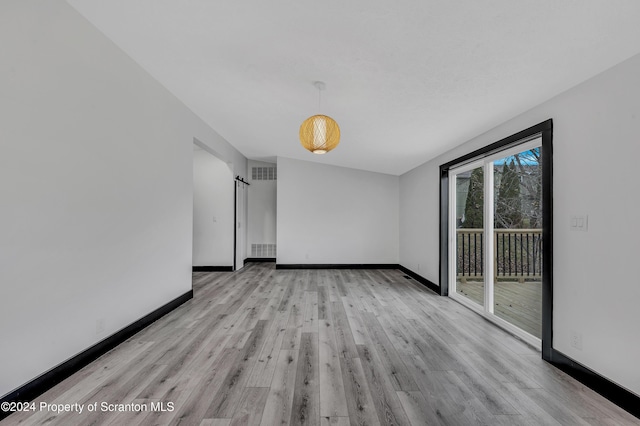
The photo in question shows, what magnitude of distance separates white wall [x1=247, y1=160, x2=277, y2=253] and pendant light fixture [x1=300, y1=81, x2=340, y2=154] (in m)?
4.39

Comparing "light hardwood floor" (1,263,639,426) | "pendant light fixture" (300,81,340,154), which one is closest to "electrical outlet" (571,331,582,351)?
"light hardwood floor" (1,263,639,426)

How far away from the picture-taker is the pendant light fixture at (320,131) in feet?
8.32

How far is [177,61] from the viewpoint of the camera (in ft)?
8.30

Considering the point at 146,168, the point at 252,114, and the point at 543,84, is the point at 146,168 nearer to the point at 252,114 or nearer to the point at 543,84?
the point at 252,114

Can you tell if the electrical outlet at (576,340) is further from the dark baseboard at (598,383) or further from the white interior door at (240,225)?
the white interior door at (240,225)

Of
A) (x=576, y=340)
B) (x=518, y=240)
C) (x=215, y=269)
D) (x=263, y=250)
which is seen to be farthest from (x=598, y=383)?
(x=263, y=250)

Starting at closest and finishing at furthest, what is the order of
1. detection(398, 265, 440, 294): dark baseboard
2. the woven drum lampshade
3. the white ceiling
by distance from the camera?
the white ceiling, the woven drum lampshade, detection(398, 265, 440, 294): dark baseboard

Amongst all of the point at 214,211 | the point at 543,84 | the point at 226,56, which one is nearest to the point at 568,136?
the point at 543,84

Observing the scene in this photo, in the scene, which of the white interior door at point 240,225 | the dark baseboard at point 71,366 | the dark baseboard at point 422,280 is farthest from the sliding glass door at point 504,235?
the white interior door at point 240,225

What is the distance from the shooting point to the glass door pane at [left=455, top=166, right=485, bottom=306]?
3.44m

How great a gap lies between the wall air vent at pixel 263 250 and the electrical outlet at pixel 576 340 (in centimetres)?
581

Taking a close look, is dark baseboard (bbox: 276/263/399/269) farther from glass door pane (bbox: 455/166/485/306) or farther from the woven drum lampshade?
the woven drum lampshade

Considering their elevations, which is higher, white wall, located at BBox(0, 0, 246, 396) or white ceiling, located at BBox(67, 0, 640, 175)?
white ceiling, located at BBox(67, 0, 640, 175)

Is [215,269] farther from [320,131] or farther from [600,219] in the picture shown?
[600,219]
